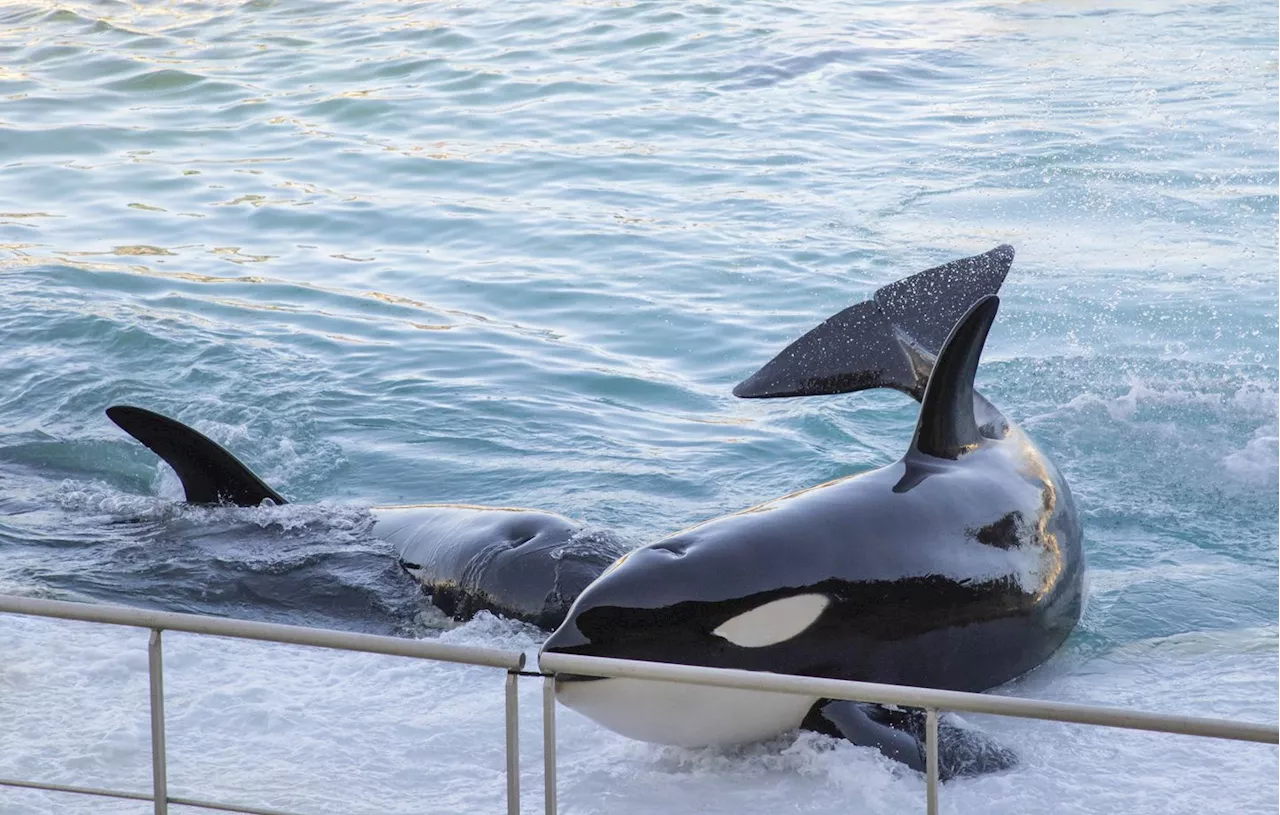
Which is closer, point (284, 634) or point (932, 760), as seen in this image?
point (932, 760)

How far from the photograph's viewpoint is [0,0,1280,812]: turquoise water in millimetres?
4555

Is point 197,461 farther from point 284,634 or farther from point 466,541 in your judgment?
point 284,634

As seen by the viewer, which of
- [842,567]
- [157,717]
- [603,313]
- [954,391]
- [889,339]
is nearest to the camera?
[157,717]

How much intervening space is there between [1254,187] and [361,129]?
7722mm

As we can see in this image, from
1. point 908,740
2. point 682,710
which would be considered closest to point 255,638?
point 682,710

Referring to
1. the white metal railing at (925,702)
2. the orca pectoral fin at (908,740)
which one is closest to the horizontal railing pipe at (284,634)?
the white metal railing at (925,702)

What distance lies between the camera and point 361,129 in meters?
14.5

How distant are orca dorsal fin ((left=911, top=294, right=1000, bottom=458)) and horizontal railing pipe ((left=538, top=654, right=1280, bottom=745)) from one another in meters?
2.19

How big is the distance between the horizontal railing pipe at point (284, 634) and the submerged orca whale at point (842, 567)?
37.0 inches

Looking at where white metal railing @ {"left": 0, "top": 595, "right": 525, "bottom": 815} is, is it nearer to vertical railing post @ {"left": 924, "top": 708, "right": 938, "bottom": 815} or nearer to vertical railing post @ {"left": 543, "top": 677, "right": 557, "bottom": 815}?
→ vertical railing post @ {"left": 543, "top": 677, "right": 557, "bottom": 815}

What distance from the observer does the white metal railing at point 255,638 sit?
9.41ft

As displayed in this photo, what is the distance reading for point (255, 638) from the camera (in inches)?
115

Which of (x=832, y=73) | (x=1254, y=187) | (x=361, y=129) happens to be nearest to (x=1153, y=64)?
(x=832, y=73)

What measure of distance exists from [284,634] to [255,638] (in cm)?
6
